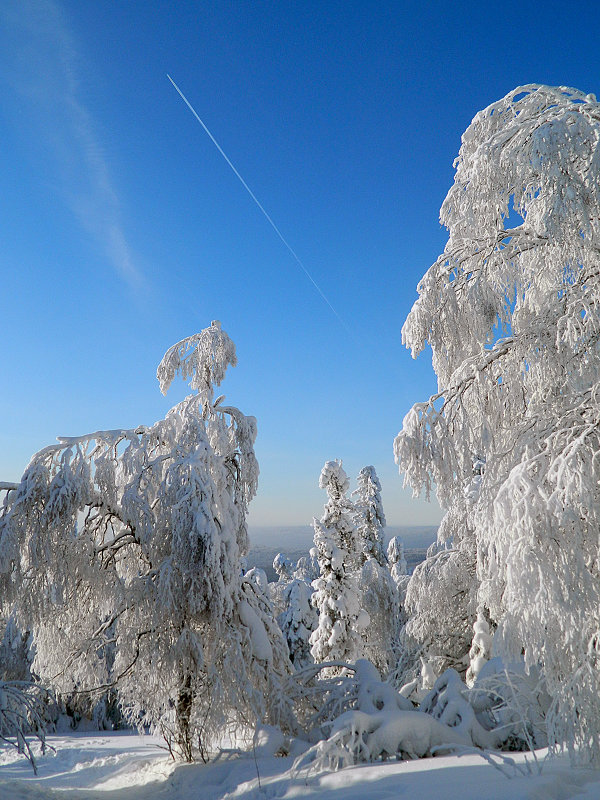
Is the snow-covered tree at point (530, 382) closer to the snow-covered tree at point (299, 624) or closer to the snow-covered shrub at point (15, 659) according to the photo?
the snow-covered tree at point (299, 624)

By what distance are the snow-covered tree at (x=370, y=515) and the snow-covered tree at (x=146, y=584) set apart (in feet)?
54.0

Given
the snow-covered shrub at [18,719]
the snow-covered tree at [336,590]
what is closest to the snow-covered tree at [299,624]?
the snow-covered tree at [336,590]

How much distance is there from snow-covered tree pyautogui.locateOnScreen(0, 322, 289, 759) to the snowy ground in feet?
2.63

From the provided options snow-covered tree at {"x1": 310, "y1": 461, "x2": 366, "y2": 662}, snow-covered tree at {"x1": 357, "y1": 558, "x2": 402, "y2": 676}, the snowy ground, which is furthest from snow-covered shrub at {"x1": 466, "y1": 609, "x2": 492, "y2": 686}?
snow-covered tree at {"x1": 357, "y1": 558, "x2": 402, "y2": 676}

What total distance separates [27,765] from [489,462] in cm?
1217

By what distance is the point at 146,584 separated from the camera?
25.5 feet

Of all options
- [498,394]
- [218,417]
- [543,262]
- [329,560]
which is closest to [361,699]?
[498,394]

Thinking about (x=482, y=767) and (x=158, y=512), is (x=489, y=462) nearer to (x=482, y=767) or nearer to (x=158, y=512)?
(x=482, y=767)

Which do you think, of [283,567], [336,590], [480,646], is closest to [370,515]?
[336,590]

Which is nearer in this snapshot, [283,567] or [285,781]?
[285,781]

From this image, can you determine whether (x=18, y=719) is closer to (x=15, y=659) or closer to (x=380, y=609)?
(x=380, y=609)

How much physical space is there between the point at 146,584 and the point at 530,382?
240 inches

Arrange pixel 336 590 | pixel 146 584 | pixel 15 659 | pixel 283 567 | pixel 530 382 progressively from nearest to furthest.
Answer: pixel 530 382
pixel 146 584
pixel 336 590
pixel 15 659
pixel 283 567

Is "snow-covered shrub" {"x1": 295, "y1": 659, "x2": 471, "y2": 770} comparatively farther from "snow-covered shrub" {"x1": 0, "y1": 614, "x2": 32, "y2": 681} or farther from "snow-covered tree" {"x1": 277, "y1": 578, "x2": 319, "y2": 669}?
"snow-covered tree" {"x1": 277, "y1": 578, "x2": 319, "y2": 669}
